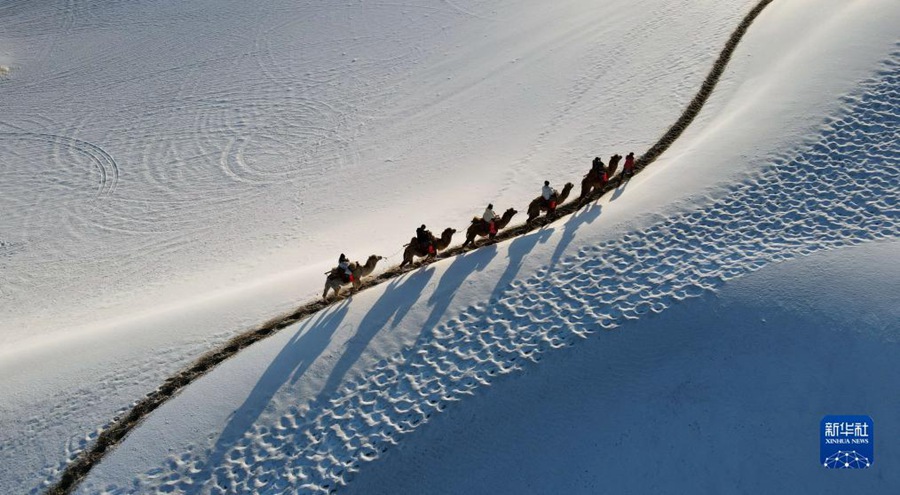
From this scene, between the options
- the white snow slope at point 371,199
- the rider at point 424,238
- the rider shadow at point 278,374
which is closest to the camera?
the rider shadow at point 278,374

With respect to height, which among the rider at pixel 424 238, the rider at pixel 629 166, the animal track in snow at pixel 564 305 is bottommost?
the animal track in snow at pixel 564 305

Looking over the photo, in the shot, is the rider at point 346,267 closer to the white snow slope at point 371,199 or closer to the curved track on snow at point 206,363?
the white snow slope at point 371,199

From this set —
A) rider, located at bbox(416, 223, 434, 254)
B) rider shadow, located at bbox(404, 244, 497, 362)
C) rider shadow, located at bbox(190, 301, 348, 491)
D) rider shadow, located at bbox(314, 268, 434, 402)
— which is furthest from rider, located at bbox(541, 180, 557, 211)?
rider shadow, located at bbox(190, 301, 348, 491)

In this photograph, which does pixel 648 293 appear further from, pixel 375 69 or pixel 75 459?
pixel 375 69

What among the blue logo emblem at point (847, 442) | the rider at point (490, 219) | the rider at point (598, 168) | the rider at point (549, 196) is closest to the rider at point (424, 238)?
the rider at point (490, 219)

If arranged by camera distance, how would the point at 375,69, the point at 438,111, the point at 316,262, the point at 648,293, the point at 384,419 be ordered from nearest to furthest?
the point at 384,419 < the point at 648,293 < the point at 316,262 < the point at 438,111 < the point at 375,69

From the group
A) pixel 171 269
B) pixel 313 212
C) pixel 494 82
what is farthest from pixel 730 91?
pixel 171 269
